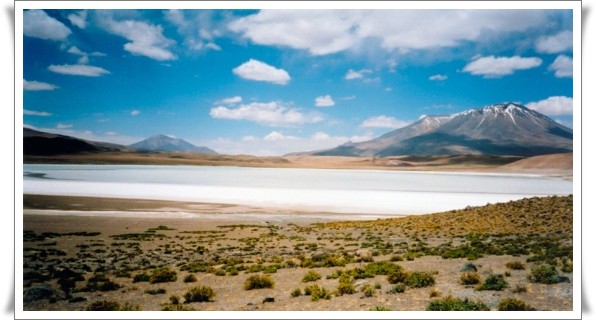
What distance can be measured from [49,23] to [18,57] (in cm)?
120

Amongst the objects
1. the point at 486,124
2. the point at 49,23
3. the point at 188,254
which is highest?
the point at 49,23

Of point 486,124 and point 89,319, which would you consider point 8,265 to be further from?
point 486,124

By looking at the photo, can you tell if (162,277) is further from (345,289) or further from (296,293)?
(345,289)

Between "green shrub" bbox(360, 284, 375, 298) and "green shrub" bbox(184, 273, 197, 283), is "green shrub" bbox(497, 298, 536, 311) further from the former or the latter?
"green shrub" bbox(184, 273, 197, 283)

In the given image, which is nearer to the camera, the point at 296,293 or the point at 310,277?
the point at 296,293

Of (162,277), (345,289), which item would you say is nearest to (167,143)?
(162,277)

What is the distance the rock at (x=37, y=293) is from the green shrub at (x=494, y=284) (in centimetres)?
767

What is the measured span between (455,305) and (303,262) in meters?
4.15

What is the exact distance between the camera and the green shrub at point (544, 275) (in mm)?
6910

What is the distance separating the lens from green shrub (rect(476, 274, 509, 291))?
667cm

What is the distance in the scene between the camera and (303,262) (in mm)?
9539

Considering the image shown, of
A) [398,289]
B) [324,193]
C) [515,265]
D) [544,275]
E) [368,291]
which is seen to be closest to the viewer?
[368,291]

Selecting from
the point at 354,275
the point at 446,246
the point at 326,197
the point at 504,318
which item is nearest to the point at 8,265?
the point at 354,275
